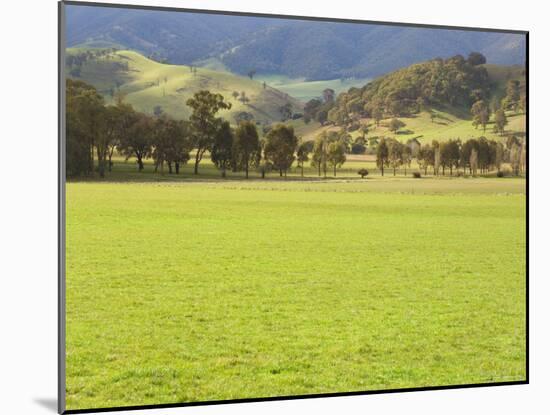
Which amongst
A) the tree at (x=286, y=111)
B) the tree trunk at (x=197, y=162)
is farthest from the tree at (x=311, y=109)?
the tree trunk at (x=197, y=162)

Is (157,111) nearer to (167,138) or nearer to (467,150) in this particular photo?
(167,138)

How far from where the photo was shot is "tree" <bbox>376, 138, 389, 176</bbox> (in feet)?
32.0

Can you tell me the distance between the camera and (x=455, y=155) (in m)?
10.1

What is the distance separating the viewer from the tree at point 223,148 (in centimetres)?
909

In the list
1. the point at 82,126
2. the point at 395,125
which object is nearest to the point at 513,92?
the point at 395,125

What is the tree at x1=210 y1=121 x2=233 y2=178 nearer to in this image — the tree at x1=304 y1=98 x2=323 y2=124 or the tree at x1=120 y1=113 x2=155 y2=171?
the tree at x1=120 y1=113 x2=155 y2=171

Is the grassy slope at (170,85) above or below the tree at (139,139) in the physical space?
above

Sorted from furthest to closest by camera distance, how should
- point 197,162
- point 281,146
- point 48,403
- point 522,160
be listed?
point 522,160, point 281,146, point 197,162, point 48,403

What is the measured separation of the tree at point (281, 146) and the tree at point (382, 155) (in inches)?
35.8

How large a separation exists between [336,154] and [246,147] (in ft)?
3.12

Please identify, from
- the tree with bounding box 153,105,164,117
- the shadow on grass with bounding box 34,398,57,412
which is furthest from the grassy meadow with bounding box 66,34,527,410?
the shadow on grass with bounding box 34,398,57,412

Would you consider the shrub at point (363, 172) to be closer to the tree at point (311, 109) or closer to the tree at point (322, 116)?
the tree at point (322, 116)

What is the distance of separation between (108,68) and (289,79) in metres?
1.80

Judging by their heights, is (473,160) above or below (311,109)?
below
